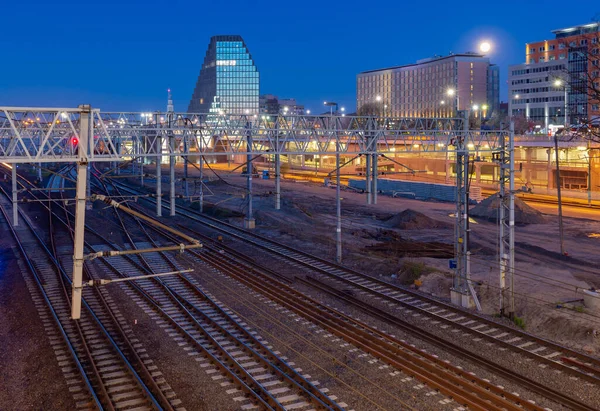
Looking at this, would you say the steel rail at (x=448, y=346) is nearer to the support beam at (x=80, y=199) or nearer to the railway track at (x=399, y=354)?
the railway track at (x=399, y=354)

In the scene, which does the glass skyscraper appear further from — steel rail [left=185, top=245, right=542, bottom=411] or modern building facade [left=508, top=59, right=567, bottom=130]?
steel rail [left=185, top=245, right=542, bottom=411]

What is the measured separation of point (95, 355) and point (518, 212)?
99.6 feet

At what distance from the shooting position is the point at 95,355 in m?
14.7

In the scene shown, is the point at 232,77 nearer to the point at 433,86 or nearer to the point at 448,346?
the point at 433,86

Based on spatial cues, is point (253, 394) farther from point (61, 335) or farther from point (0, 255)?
point (0, 255)

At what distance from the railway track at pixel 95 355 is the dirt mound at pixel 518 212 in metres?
25.8

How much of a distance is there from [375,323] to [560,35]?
4322 inches

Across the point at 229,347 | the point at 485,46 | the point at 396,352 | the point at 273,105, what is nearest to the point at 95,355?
the point at 229,347

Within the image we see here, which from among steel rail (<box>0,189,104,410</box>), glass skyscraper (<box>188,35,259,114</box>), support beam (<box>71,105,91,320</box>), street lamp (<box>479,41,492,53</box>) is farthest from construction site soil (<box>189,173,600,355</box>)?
glass skyscraper (<box>188,35,259,114</box>)

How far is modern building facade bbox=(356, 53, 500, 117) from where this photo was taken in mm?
127938

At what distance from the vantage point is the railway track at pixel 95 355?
480 inches

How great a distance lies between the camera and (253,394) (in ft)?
40.0

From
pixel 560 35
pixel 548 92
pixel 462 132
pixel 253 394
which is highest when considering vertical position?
pixel 560 35

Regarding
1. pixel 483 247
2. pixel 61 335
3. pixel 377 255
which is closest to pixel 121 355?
pixel 61 335
